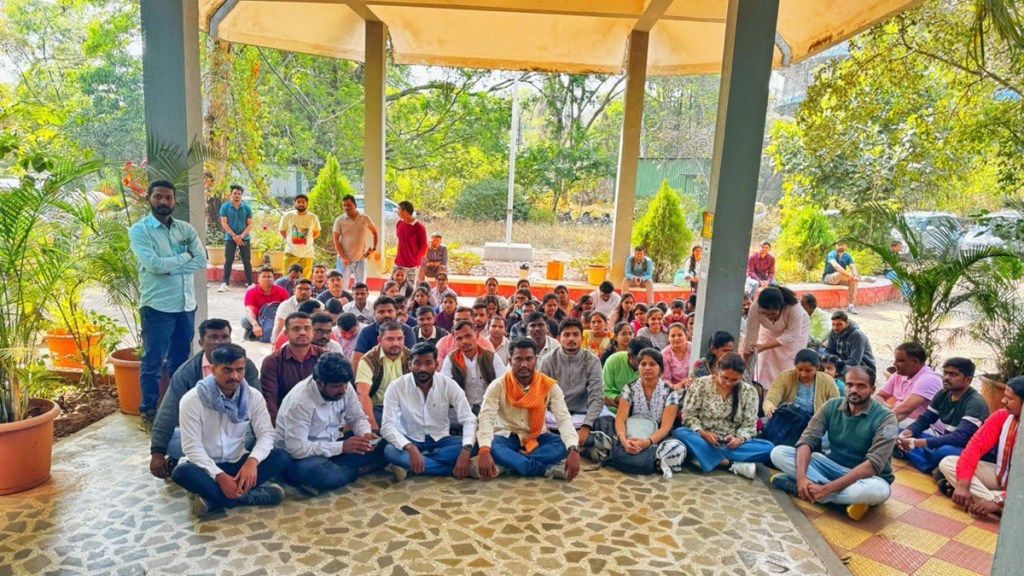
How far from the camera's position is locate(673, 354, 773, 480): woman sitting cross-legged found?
4.80 meters

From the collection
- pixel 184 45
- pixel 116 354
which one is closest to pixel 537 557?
pixel 116 354

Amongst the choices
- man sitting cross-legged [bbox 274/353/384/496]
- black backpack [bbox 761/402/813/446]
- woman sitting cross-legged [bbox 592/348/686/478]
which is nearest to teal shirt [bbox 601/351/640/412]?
woman sitting cross-legged [bbox 592/348/686/478]

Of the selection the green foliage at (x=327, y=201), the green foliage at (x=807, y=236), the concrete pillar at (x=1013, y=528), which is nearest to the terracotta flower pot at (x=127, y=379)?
the concrete pillar at (x=1013, y=528)


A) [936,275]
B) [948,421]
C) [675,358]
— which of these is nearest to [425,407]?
[675,358]

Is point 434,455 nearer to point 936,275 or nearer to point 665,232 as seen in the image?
point 936,275

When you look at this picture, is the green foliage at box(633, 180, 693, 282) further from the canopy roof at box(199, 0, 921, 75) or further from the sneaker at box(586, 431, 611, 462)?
the sneaker at box(586, 431, 611, 462)

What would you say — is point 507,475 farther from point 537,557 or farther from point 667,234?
point 667,234

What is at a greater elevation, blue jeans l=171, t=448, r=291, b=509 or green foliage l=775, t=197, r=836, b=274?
green foliage l=775, t=197, r=836, b=274

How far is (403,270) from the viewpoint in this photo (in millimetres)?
8094

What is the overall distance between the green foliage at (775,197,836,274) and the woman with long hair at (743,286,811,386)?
7.89 m

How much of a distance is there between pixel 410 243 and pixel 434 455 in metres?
4.43

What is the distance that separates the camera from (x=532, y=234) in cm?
1906

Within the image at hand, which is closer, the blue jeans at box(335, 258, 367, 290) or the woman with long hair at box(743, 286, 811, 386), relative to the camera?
the woman with long hair at box(743, 286, 811, 386)

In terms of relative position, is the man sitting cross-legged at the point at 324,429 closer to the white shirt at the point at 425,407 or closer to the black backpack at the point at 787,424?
the white shirt at the point at 425,407
